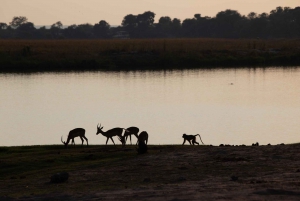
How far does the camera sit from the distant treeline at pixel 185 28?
118250 mm

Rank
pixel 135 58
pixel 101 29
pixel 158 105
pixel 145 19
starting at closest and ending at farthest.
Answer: pixel 158 105 → pixel 135 58 → pixel 145 19 → pixel 101 29

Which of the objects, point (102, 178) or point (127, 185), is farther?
point (102, 178)

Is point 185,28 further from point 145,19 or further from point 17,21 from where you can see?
point 17,21

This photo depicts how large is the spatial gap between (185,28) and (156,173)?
128m

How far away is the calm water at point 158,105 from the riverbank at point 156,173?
21.9 feet

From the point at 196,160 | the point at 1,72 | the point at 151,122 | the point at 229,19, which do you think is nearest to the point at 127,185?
the point at 196,160

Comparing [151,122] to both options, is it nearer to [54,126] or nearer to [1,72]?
[54,126]

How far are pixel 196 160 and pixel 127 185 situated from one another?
3005mm

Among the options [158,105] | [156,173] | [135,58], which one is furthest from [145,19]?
[156,173]

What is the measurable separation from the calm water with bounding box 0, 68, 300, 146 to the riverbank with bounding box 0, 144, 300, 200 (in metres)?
6.66

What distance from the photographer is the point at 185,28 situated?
14175 cm

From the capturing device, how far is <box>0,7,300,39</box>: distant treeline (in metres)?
118

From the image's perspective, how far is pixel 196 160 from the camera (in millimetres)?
16078

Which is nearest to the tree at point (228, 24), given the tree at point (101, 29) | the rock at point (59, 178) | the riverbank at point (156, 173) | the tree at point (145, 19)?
the tree at point (145, 19)
